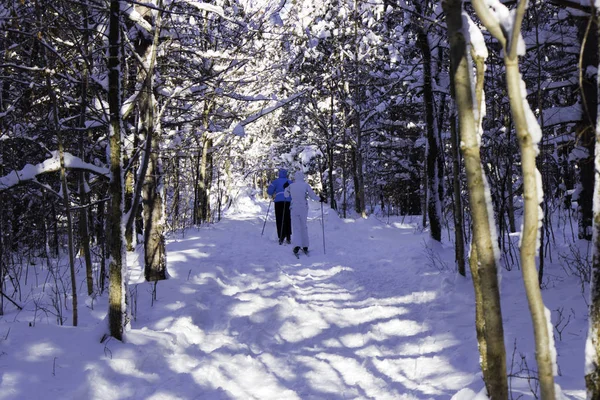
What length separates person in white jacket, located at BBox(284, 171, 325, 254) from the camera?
36.2ft

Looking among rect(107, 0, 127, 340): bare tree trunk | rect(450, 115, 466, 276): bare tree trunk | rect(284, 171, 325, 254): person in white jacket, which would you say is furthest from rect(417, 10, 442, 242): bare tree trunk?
rect(107, 0, 127, 340): bare tree trunk

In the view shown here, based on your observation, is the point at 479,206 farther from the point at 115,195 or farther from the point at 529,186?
the point at 115,195

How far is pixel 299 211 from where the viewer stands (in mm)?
11367

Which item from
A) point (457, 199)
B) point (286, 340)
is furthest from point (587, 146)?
point (286, 340)

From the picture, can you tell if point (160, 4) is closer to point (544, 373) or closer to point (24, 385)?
point (24, 385)

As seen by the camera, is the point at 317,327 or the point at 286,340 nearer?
the point at 286,340

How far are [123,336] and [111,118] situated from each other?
203 cm

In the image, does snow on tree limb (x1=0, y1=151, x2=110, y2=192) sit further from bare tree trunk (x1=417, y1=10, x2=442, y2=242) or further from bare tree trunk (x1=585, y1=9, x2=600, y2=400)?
bare tree trunk (x1=417, y1=10, x2=442, y2=242)

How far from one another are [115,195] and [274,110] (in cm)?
431

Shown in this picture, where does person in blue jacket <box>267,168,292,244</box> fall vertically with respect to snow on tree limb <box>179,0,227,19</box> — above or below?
below

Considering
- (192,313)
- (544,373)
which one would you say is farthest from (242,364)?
(544,373)

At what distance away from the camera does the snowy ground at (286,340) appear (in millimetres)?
3457

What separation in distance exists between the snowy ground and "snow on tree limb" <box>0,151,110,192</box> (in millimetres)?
1310

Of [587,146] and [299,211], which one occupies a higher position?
[587,146]
